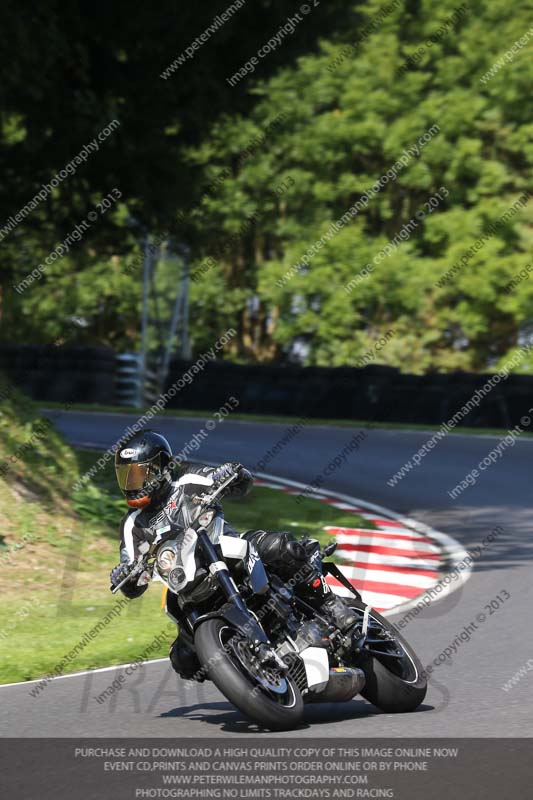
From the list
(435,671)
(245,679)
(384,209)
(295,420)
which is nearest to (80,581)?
(435,671)

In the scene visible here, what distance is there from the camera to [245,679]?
20.1 ft

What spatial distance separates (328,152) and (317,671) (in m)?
31.0

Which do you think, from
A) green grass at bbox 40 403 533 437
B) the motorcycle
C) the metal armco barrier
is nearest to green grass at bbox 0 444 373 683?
the motorcycle

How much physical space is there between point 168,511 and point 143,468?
0.81ft

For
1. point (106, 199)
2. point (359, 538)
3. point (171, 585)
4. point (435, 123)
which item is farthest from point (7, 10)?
point (435, 123)

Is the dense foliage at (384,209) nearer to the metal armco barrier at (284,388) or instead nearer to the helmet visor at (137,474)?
the metal armco barrier at (284,388)

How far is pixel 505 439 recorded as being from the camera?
872 inches

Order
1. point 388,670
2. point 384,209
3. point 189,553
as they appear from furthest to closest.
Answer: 1. point 384,209
2. point 388,670
3. point 189,553

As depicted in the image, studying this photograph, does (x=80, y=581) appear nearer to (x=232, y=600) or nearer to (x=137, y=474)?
(x=137, y=474)

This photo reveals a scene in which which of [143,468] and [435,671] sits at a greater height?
[143,468]

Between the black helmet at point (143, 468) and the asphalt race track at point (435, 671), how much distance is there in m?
1.10

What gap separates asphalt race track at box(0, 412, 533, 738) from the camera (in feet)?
21.5
